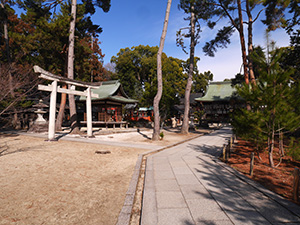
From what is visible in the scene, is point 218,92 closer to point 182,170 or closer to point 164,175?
point 182,170

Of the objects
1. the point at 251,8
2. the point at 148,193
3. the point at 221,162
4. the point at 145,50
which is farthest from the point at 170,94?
the point at 145,50

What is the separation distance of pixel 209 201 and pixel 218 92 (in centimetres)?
2163

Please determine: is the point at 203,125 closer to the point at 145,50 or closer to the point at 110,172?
the point at 110,172

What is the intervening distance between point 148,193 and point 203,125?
19978 millimetres

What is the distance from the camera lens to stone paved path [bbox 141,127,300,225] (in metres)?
Result: 2.47

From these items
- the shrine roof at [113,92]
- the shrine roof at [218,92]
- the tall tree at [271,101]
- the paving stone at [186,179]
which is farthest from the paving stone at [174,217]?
the shrine roof at [218,92]

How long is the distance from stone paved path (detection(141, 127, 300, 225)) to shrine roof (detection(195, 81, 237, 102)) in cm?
1789

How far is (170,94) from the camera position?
21.0 m

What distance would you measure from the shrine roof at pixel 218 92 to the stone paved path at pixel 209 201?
17888mm

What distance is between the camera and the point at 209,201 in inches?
118

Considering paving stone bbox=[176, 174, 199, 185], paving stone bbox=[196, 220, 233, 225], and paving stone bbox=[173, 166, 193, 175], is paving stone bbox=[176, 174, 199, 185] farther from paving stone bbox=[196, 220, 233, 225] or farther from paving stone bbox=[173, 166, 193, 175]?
paving stone bbox=[196, 220, 233, 225]

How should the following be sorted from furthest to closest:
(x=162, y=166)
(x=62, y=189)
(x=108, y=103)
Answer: (x=108, y=103) < (x=162, y=166) < (x=62, y=189)

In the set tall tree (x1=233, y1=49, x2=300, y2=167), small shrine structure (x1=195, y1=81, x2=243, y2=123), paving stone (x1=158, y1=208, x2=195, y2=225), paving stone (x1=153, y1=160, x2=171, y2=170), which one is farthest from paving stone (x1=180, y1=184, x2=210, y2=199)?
small shrine structure (x1=195, y1=81, x2=243, y2=123)

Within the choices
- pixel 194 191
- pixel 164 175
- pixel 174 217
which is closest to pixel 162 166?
pixel 164 175
